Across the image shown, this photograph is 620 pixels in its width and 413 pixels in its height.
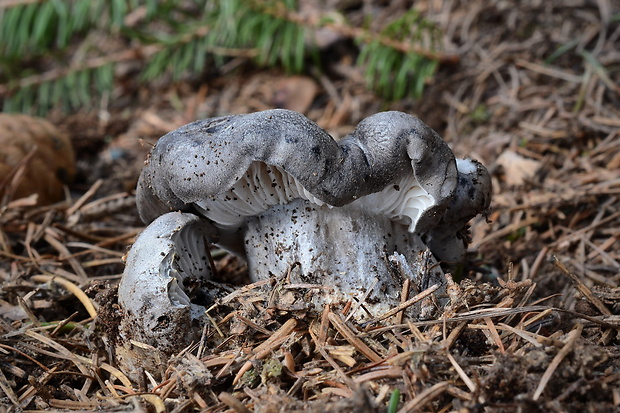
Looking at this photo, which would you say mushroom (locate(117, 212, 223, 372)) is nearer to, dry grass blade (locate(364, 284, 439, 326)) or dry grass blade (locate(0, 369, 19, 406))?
dry grass blade (locate(0, 369, 19, 406))

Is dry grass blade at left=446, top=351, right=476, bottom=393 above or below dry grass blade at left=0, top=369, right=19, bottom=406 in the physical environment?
above

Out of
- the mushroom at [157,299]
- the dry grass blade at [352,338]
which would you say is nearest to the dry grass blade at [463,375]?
the dry grass blade at [352,338]

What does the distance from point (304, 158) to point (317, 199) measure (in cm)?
27

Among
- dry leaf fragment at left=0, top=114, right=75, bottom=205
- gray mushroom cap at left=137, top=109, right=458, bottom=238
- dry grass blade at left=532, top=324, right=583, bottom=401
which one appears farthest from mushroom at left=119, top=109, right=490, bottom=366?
dry leaf fragment at left=0, top=114, right=75, bottom=205

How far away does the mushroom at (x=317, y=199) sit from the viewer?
2.14 meters

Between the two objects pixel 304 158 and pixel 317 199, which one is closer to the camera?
pixel 304 158

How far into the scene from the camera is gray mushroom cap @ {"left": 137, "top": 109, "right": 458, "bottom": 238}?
2.11 m

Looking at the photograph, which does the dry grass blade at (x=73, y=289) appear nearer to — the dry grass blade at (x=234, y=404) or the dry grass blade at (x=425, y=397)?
the dry grass blade at (x=234, y=404)

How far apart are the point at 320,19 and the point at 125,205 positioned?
7.73 ft

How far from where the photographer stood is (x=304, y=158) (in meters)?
2.10

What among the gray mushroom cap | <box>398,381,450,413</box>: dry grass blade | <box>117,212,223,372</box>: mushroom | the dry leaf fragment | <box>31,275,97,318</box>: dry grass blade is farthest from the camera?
the dry leaf fragment

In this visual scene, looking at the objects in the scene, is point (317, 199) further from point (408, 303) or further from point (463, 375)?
point (463, 375)

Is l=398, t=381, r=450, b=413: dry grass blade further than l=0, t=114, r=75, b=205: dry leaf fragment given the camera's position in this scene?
No

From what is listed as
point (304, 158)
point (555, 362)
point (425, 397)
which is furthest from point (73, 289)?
point (555, 362)
